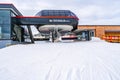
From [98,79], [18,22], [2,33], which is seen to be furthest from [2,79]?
[18,22]

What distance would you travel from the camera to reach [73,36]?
5469cm

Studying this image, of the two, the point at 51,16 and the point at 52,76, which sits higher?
the point at 51,16

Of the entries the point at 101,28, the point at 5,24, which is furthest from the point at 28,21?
the point at 101,28

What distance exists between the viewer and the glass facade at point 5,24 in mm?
27297

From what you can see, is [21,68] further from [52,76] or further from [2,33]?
[2,33]

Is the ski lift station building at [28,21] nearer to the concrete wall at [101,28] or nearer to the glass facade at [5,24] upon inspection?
the glass facade at [5,24]

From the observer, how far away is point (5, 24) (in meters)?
27.7

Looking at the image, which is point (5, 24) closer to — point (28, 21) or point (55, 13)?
point (28, 21)

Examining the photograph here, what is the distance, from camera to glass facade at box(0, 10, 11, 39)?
2730 centimetres


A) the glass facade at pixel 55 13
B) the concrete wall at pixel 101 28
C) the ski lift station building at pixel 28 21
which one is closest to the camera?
the ski lift station building at pixel 28 21

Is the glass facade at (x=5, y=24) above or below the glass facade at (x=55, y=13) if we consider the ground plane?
below

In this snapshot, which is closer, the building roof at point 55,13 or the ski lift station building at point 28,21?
the ski lift station building at point 28,21

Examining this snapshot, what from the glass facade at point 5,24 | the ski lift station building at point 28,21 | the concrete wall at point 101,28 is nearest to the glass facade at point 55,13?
the ski lift station building at point 28,21

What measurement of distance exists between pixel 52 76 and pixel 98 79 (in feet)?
4.03
